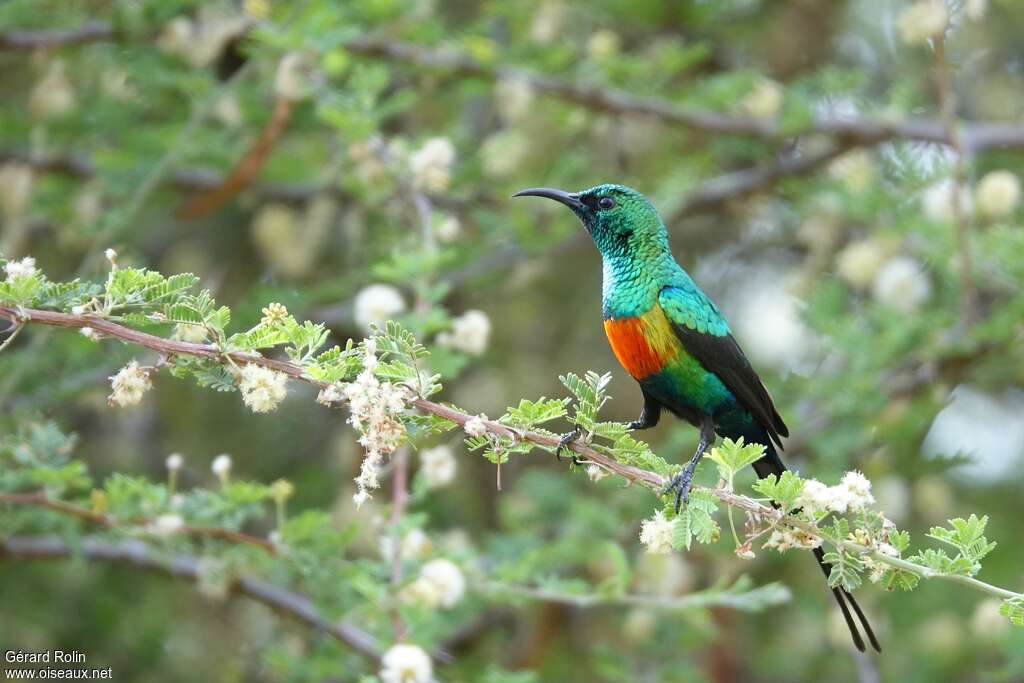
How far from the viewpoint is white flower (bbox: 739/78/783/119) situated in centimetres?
533

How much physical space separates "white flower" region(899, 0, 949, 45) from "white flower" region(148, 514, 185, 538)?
2.73m

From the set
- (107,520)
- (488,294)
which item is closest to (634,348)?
(107,520)

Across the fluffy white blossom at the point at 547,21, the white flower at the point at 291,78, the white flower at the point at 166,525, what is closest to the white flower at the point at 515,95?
the fluffy white blossom at the point at 547,21

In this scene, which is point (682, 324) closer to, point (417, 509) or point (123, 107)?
point (417, 509)

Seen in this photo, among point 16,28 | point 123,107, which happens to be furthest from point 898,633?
point 16,28

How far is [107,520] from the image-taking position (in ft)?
11.1

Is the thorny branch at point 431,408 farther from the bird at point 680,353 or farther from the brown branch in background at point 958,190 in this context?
the brown branch in background at point 958,190

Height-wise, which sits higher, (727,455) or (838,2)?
(838,2)

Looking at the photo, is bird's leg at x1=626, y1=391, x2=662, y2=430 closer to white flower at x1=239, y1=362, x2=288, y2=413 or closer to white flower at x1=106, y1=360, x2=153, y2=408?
white flower at x1=239, y1=362, x2=288, y2=413

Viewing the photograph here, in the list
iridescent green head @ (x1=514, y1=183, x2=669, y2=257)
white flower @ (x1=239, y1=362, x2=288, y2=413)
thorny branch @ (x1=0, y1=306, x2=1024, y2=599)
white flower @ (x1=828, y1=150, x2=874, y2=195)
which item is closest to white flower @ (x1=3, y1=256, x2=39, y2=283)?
thorny branch @ (x1=0, y1=306, x2=1024, y2=599)

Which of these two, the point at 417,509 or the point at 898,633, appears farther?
the point at 898,633

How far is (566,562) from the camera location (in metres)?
4.65

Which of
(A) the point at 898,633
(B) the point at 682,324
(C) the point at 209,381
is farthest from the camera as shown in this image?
(A) the point at 898,633

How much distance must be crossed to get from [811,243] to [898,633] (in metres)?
1.91
